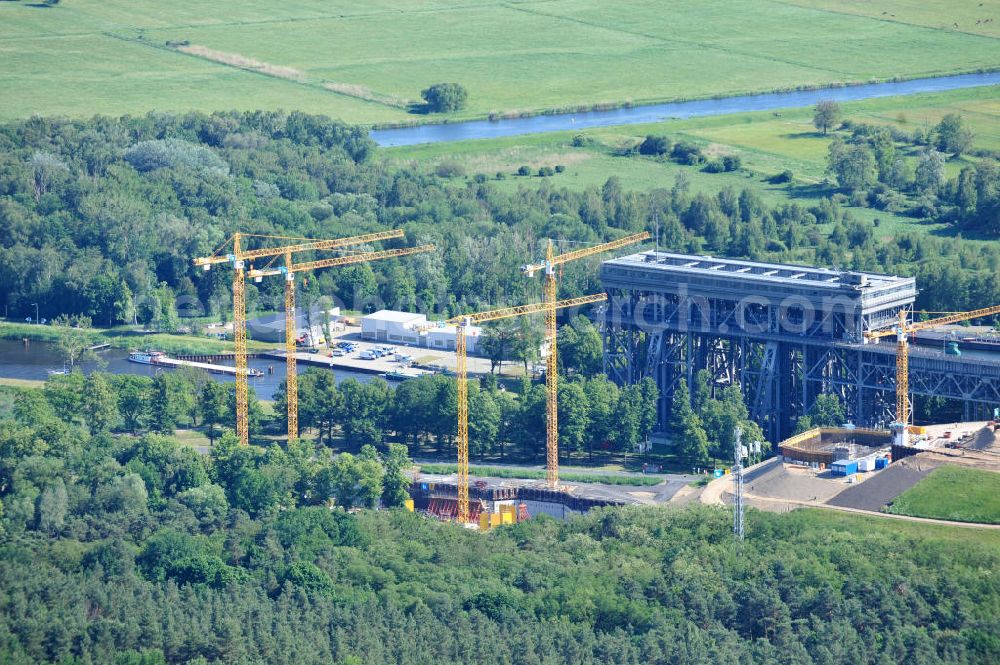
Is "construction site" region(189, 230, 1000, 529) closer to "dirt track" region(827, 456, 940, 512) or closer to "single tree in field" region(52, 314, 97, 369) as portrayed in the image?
"dirt track" region(827, 456, 940, 512)

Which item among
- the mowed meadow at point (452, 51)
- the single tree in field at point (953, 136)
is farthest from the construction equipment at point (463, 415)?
the mowed meadow at point (452, 51)

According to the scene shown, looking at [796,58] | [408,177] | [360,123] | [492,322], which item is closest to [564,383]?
[492,322]

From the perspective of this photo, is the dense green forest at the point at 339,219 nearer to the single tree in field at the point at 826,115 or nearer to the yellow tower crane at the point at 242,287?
the yellow tower crane at the point at 242,287

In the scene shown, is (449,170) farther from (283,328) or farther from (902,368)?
(902,368)

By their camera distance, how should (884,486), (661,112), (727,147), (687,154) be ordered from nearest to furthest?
1. (884,486)
2. (687,154)
3. (727,147)
4. (661,112)

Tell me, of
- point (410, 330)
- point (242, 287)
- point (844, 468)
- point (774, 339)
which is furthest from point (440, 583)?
point (410, 330)
